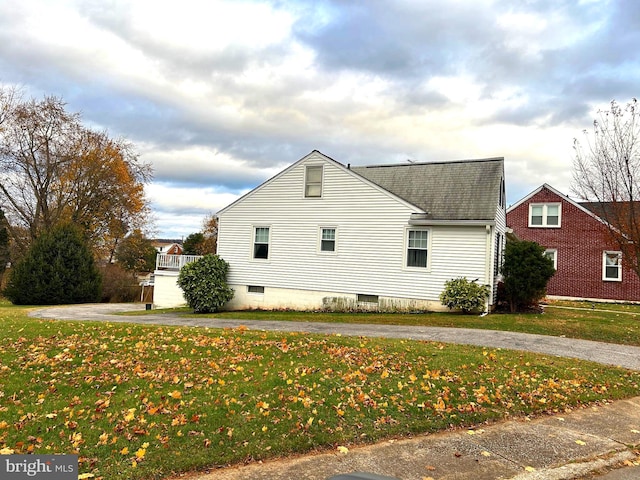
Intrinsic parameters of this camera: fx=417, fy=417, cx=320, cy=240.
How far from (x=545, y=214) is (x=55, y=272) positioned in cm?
2859

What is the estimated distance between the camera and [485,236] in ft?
49.1

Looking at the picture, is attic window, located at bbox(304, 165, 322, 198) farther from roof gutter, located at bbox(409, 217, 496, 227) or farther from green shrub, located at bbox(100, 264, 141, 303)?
green shrub, located at bbox(100, 264, 141, 303)

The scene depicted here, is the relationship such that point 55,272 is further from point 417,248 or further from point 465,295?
point 465,295

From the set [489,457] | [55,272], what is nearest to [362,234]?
[489,457]

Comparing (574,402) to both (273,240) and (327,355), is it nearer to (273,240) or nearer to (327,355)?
(327,355)

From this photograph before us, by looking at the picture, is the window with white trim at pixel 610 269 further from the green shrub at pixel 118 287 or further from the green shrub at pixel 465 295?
the green shrub at pixel 118 287

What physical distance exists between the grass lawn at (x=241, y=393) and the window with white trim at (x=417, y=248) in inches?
300

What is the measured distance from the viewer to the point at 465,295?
574 inches

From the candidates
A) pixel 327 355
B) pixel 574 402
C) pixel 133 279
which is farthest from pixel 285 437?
pixel 133 279

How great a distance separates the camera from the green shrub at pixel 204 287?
1839 centimetres

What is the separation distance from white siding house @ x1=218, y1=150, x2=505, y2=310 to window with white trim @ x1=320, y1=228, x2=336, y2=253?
0.05 m

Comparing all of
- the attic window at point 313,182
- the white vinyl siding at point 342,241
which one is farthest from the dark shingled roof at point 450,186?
the attic window at point 313,182

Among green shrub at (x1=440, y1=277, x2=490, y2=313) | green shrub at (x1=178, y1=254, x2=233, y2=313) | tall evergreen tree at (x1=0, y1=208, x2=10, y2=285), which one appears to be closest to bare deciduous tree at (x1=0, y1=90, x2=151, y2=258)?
tall evergreen tree at (x1=0, y1=208, x2=10, y2=285)

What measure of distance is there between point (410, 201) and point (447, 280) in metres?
3.65
